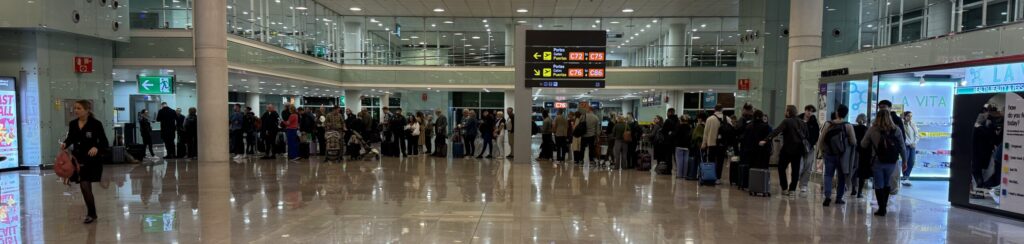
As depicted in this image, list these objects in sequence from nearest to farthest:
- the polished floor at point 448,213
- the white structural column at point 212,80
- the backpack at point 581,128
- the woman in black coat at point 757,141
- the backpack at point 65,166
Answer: the polished floor at point 448,213 < the backpack at point 65,166 < the woman in black coat at point 757,141 < the white structural column at point 212,80 < the backpack at point 581,128

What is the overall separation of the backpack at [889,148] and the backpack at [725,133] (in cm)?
291

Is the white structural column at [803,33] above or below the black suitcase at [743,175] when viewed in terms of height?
above

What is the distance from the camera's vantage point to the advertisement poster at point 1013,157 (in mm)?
6879

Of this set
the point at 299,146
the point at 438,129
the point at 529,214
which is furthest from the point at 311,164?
the point at 529,214

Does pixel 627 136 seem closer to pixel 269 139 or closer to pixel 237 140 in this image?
pixel 269 139

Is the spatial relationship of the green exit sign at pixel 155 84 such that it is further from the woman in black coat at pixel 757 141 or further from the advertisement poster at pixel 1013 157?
the advertisement poster at pixel 1013 157

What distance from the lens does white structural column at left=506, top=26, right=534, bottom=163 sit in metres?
13.6

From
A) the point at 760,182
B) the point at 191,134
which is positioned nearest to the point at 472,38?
the point at 191,134

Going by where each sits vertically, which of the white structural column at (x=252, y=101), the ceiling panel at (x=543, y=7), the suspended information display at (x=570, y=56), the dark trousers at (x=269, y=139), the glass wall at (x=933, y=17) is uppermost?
the ceiling panel at (x=543, y=7)

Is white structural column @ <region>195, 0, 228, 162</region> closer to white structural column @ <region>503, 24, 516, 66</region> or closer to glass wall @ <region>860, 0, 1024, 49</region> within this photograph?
white structural column @ <region>503, 24, 516, 66</region>

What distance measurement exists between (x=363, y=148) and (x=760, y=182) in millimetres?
9663

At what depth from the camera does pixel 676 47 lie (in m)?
24.1

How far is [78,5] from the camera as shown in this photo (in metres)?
12.3

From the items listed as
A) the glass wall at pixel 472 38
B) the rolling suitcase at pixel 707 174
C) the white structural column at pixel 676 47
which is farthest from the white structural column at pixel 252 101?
the rolling suitcase at pixel 707 174
